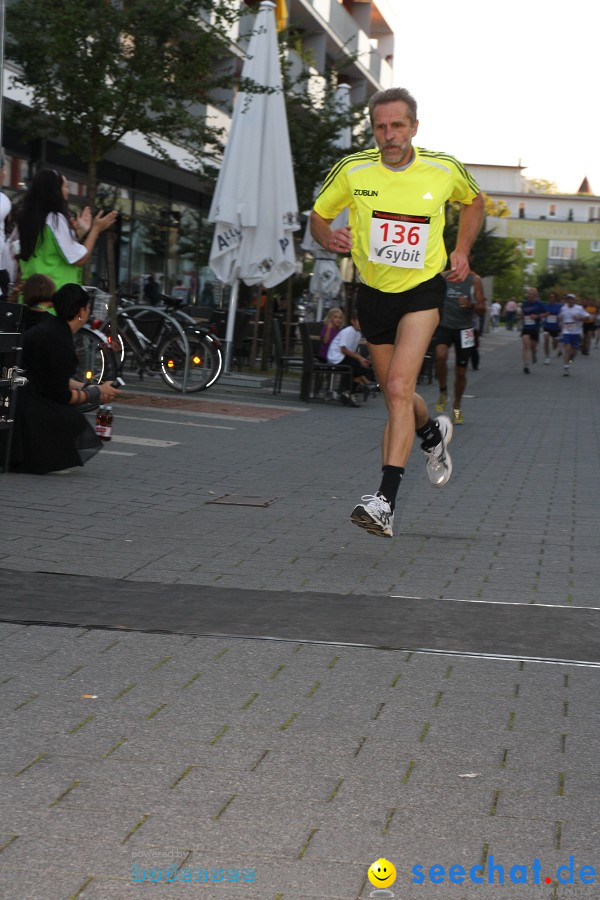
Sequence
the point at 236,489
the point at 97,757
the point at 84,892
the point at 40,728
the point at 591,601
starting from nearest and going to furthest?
the point at 84,892
the point at 97,757
the point at 40,728
the point at 591,601
the point at 236,489

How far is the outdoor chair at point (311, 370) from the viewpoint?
54.9ft

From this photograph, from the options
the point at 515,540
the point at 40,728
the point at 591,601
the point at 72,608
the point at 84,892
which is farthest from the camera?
the point at 515,540

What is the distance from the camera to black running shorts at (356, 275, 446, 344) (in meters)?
6.87

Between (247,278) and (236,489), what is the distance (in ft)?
33.2

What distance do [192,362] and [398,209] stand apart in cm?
1010

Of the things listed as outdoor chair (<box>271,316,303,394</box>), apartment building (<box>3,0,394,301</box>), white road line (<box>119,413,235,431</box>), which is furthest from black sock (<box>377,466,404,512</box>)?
apartment building (<box>3,0,394,301</box>)

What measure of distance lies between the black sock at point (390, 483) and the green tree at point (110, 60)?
919 centimetres

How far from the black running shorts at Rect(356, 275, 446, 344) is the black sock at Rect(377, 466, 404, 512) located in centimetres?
79

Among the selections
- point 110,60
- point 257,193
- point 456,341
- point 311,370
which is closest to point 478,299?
point 456,341

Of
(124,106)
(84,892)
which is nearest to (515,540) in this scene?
(84,892)

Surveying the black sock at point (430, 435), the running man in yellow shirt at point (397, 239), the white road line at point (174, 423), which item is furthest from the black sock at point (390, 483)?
the white road line at point (174, 423)

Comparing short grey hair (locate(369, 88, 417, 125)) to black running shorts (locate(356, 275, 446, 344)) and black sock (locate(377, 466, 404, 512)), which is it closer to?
black running shorts (locate(356, 275, 446, 344))

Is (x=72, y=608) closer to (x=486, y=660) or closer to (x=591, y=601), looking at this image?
(x=486, y=660)

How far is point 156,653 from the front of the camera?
457 cm
